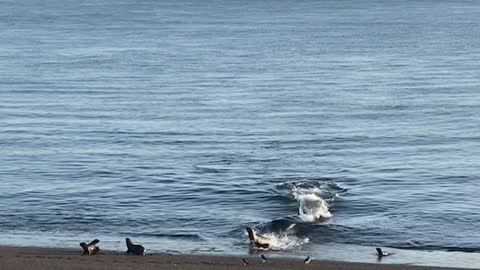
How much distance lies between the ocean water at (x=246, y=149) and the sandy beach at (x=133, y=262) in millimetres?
1570

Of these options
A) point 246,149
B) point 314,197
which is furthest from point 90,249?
point 246,149

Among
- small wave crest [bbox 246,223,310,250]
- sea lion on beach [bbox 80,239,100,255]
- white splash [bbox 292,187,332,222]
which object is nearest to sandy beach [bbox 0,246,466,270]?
sea lion on beach [bbox 80,239,100,255]

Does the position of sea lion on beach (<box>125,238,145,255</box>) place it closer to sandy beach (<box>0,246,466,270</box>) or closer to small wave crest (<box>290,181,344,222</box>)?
sandy beach (<box>0,246,466,270</box>)

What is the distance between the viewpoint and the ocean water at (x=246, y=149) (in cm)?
3428

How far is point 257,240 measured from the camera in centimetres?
3170

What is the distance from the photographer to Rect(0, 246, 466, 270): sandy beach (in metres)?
26.0

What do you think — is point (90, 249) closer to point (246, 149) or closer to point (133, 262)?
point (133, 262)

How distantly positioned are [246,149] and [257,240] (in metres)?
17.3

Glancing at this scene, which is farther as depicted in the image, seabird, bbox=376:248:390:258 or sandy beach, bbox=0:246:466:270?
seabird, bbox=376:248:390:258

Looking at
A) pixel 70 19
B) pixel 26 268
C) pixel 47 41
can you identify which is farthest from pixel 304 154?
pixel 70 19

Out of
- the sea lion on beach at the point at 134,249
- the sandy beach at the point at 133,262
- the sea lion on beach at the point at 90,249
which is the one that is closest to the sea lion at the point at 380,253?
the sandy beach at the point at 133,262

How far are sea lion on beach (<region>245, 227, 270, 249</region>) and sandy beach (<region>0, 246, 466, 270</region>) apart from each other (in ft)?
3.98

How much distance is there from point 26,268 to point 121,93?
1774 inches

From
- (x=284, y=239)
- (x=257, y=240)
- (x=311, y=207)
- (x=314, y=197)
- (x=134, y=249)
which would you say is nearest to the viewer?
(x=134, y=249)
